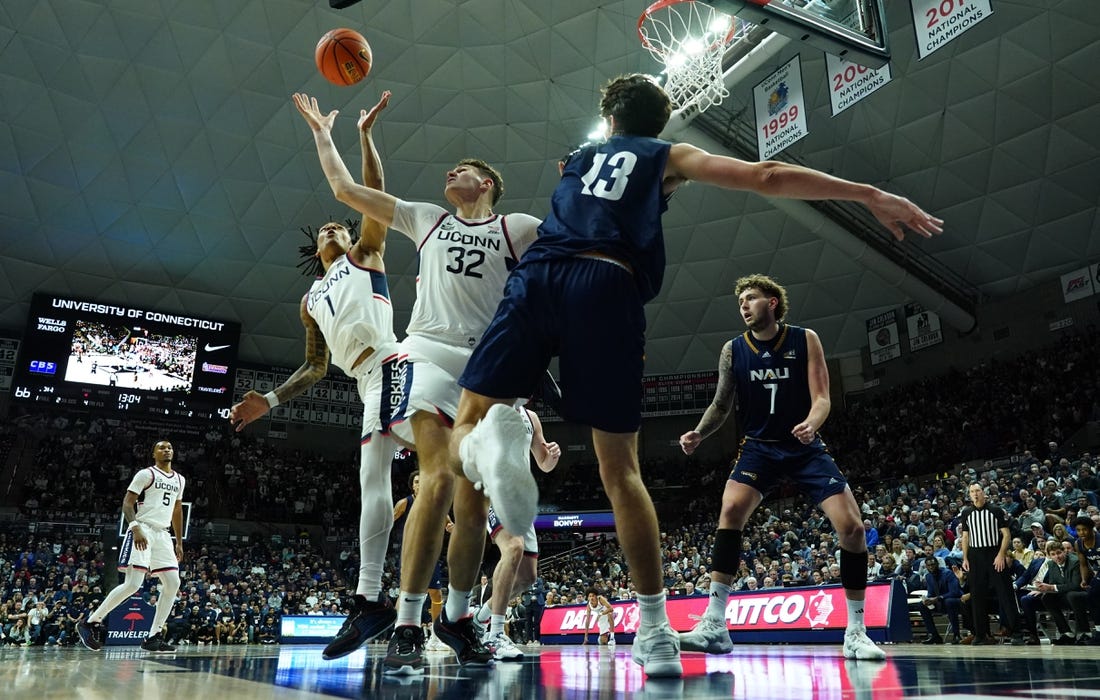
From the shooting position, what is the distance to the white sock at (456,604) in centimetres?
331

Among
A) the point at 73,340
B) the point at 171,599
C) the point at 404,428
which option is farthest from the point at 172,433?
the point at 404,428

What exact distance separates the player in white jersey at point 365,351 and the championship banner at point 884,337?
931 inches

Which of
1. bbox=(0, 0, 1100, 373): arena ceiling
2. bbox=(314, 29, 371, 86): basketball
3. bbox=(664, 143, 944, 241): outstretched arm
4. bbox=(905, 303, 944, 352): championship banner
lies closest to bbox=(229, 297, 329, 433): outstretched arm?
bbox=(314, 29, 371, 86): basketball

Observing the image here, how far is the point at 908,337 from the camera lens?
24.8m

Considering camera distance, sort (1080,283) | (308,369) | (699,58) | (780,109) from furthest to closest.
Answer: (1080,283)
(780,109)
(699,58)
(308,369)

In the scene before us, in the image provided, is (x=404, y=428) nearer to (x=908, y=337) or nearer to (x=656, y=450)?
(x=908, y=337)

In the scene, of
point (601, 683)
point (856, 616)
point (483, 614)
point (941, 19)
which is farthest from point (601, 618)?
point (601, 683)

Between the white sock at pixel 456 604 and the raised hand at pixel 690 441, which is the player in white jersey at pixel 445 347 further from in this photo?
the raised hand at pixel 690 441

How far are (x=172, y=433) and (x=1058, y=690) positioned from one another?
2939 cm

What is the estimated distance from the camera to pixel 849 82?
13.0 metres

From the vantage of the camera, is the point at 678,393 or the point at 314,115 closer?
the point at 314,115

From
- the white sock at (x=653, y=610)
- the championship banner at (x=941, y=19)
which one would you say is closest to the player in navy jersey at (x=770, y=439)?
the white sock at (x=653, y=610)

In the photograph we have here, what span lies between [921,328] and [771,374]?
2247cm

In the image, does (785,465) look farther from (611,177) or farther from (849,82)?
(849,82)
